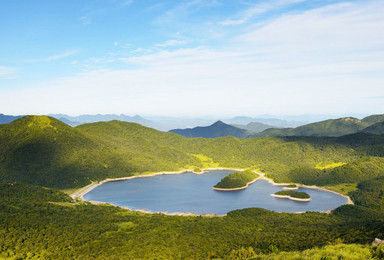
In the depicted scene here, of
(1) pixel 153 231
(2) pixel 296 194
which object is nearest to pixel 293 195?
(2) pixel 296 194

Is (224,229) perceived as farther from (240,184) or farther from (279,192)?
Result: (240,184)

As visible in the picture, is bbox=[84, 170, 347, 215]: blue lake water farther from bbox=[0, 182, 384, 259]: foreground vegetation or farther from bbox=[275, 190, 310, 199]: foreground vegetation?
bbox=[0, 182, 384, 259]: foreground vegetation

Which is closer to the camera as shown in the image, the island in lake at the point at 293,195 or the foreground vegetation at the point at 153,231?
the foreground vegetation at the point at 153,231

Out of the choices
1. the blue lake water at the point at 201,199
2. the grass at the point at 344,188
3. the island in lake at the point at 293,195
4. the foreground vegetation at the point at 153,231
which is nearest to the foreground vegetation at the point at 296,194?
the island in lake at the point at 293,195

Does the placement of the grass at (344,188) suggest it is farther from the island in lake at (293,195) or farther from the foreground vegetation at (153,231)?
the foreground vegetation at (153,231)

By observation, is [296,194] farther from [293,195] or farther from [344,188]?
[344,188]

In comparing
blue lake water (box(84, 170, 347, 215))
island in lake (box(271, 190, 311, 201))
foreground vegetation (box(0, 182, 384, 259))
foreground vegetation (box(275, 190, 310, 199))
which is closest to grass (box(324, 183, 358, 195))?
blue lake water (box(84, 170, 347, 215))

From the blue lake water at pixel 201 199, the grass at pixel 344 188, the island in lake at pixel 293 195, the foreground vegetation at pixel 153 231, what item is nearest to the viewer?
the foreground vegetation at pixel 153 231

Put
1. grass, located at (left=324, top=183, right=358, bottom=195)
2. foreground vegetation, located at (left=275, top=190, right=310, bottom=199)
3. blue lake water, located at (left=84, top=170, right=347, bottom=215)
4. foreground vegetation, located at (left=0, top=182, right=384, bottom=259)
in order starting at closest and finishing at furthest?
foreground vegetation, located at (left=0, top=182, right=384, bottom=259)
blue lake water, located at (left=84, top=170, right=347, bottom=215)
foreground vegetation, located at (left=275, top=190, right=310, bottom=199)
grass, located at (left=324, top=183, right=358, bottom=195)

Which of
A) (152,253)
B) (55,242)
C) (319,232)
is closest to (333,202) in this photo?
(319,232)
